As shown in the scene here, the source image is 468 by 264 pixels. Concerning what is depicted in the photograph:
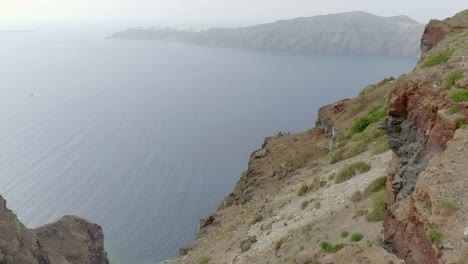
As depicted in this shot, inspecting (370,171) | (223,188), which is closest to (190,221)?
(223,188)

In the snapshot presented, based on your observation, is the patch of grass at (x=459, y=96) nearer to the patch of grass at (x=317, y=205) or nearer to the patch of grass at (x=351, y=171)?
the patch of grass at (x=317, y=205)

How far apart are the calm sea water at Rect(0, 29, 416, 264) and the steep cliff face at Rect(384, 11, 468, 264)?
169 ft

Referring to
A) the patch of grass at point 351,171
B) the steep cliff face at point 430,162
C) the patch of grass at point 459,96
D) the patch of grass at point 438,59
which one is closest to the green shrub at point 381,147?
the patch of grass at point 351,171

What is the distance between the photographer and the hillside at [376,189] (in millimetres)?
11391

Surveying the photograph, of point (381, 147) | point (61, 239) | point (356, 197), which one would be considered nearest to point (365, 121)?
point (381, 147)

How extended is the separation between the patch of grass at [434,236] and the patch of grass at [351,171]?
59.8ft

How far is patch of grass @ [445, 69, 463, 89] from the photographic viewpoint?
51.5ft

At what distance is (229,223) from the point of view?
3412cm

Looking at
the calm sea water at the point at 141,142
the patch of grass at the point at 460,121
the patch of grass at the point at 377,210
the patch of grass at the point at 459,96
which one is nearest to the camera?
the patch of grass at the point at 460,121

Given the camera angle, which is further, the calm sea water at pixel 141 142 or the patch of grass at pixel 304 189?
the calm sea water at pixel 141 142

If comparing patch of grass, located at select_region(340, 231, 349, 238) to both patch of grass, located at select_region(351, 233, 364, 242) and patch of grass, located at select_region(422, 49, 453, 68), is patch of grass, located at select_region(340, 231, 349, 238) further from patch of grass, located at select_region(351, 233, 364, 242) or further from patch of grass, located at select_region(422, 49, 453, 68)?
patch of grass, located at select_region(422, 49, 453, 68)

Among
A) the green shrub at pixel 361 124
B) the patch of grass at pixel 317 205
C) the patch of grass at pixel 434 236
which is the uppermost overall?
the patch of grass at pixel 434 236

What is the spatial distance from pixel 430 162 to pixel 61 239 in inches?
2190

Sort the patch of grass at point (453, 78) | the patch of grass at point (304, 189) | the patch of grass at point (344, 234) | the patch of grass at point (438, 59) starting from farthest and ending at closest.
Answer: the patch of grass at point (304, 189)
the patch of grass at point (344, 234)
the patch of grass at point (438, 59)
the patch of grass at point (453, 78)
